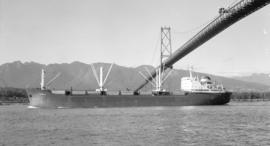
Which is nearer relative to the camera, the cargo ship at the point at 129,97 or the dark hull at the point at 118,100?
the dark hull at the point at 118,100

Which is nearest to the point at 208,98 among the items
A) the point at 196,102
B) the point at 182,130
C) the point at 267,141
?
the point at 196,102

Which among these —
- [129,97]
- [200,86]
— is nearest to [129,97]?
[129,97]

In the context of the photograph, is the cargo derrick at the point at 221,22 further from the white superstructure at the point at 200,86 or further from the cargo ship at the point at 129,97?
the cargo ship at the point at 129,97

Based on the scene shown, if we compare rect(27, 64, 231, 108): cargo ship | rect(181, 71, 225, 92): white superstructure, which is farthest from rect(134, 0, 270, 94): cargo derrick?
rect(27, 64, 231, 108): cargo ship

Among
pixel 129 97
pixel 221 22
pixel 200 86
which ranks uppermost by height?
pixel 221 22

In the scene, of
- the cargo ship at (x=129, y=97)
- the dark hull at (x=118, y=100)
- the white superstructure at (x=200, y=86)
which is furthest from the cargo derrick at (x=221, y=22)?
the dark hull at (x=118, y=100)

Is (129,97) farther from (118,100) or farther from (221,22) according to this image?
(221,22)
